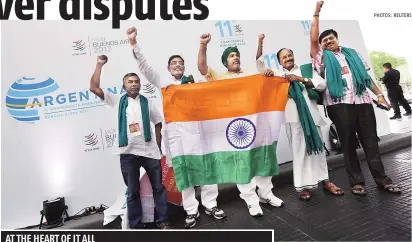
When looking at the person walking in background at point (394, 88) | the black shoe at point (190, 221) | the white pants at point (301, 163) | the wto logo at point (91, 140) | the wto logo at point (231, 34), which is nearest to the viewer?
the black shoe at point (190, 221)

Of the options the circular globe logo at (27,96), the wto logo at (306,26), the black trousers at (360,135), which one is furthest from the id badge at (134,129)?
the wto logo at (306,26)

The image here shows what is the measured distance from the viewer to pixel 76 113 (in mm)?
2865

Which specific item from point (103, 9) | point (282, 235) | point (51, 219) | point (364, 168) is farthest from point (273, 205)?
point (103, 9)

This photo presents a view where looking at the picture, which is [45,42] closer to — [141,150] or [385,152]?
[141,150]

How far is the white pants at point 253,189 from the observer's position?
2.27 metres

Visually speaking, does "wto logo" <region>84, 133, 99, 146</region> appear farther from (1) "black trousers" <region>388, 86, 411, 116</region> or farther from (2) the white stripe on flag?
(1) "black trousers" <region>388, 86, 411, 116</region>

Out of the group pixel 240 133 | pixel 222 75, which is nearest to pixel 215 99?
pixel 222 75

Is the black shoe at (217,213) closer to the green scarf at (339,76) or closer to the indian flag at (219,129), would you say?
the indian flag at (219,129)

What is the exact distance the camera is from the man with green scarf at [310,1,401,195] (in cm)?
240

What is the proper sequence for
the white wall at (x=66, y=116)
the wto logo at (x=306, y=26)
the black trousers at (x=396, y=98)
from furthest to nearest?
1. the black trousers at (x=396, y=98)
2. the wto logo at (x=306, y=26)
3. the white wall at (x=66, y=116)

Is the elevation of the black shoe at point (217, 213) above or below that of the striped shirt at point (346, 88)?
below

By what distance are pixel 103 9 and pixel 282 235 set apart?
2.63 metres

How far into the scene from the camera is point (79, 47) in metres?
2.90

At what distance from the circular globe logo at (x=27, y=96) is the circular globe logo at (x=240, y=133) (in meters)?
1.98
